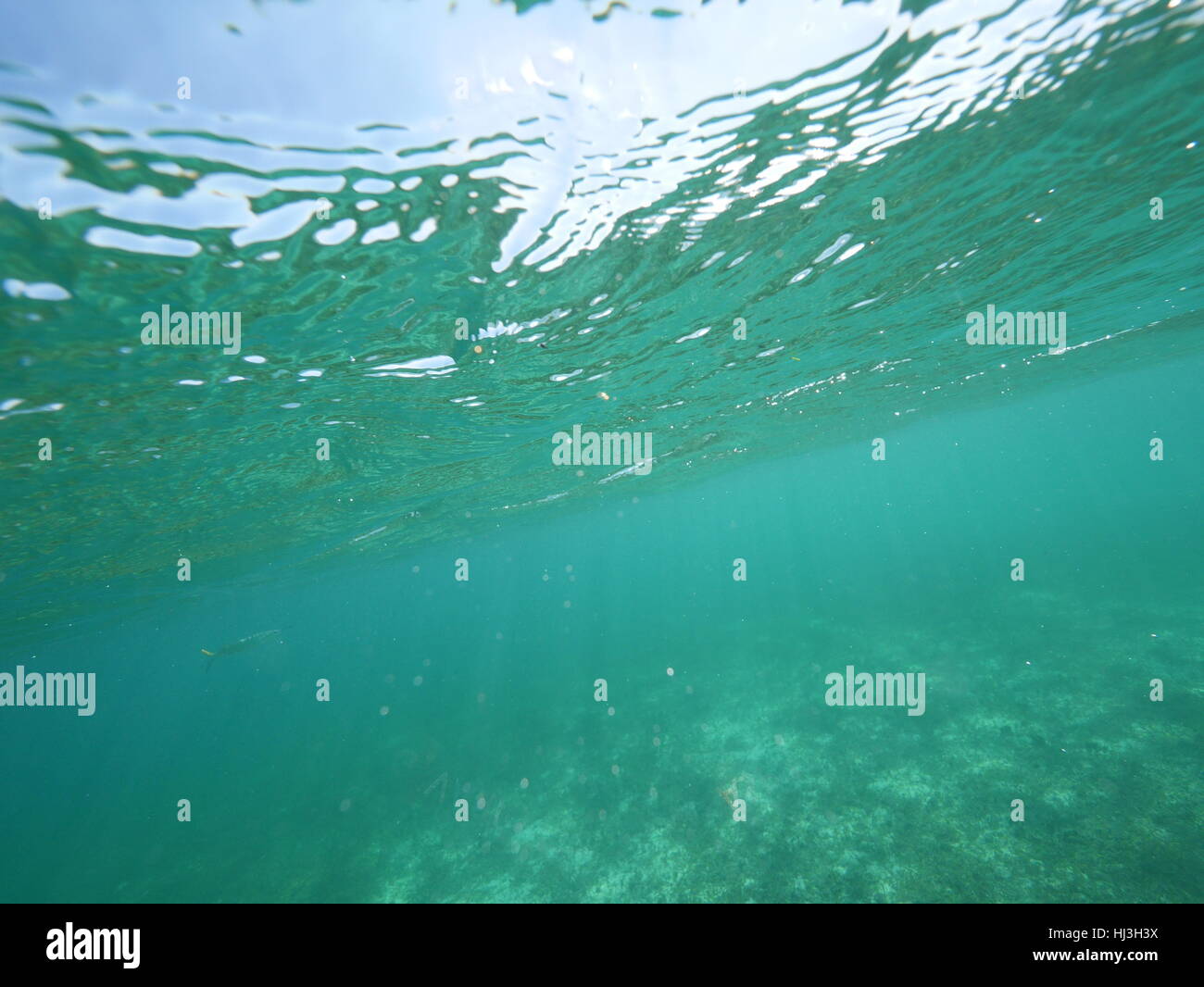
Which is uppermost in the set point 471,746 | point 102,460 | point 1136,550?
point 102,460

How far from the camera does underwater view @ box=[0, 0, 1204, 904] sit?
574 cm

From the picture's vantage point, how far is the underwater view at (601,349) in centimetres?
574

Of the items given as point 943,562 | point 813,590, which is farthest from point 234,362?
point 943,562

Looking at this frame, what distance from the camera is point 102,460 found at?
12.5 m

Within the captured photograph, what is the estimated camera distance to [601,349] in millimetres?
13383

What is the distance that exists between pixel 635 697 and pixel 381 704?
929 inches

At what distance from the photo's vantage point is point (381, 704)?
38.7 meters

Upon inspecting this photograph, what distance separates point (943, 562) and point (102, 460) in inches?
1879

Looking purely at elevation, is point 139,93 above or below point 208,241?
above

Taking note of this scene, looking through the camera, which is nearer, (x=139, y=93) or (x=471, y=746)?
(x=139, y=93)

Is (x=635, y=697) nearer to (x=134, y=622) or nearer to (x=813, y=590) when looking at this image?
(x=813, y=590)
